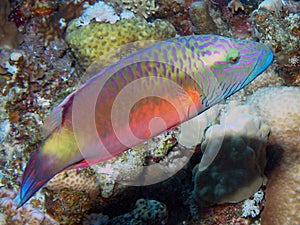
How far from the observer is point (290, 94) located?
3674 millimetres

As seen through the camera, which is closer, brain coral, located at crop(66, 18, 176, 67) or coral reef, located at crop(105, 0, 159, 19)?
brain coral, located at crop(66, 18, 176, 67)

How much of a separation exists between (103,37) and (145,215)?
2.15 m

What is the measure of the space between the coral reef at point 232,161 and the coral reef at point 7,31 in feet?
8.86

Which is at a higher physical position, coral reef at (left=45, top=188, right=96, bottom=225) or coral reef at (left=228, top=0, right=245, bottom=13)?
coral reef at (left=228, top=0, right=245, bottom=13)

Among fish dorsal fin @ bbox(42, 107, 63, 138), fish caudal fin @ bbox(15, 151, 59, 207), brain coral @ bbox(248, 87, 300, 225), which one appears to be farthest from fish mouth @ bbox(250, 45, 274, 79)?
brain coral @ bbox(248, 87, 300, 225)

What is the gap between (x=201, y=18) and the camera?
14.8 ft

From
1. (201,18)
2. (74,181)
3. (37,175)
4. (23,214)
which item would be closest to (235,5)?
(201,18)

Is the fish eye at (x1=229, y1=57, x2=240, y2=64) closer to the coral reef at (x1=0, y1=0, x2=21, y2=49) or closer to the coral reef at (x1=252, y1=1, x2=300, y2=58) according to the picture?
the coral reef at (x1=252, y1=1, x2=300, y2=58)

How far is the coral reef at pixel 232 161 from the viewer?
3441 millimetres

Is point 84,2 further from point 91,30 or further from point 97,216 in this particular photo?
point 97,216

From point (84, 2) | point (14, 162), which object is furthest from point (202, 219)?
point (84, 2)

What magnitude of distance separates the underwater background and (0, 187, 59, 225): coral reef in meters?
0.01

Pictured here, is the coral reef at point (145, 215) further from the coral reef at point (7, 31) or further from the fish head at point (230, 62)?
the coral reef at point (7, 31)

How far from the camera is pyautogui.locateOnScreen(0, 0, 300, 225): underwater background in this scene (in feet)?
11.4
